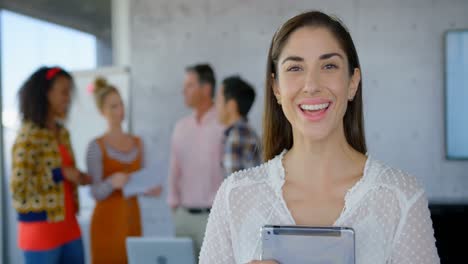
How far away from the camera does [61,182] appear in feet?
10.1

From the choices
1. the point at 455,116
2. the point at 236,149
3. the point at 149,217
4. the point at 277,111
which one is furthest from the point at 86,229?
the point at 277,111

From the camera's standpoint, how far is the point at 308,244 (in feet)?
3.19

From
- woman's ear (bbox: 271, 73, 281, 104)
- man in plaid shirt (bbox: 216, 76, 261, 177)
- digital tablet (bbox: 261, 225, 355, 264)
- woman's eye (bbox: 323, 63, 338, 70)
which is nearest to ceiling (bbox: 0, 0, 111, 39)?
man in plaid shirt (bbox: 216, 76, 261, 177)

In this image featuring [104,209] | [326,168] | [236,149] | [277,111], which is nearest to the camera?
[326,168]

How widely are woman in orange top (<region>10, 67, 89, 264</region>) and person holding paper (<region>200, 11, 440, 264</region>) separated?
2097mm

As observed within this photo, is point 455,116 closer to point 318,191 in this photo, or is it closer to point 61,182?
point 61,182

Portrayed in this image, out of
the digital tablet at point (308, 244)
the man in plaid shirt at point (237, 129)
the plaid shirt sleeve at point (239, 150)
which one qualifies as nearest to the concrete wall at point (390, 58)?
the man in plaid shirt at point (237, 129)

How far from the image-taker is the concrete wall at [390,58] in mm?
4031

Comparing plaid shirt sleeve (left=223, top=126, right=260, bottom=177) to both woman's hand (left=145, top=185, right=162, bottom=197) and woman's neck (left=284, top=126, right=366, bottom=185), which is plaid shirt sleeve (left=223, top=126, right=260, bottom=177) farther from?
woman's neck (left=284, top=126, right=366, bottom=185)

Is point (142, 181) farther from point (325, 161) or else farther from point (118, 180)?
point (325, 161)

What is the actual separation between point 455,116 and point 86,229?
9.87 feet

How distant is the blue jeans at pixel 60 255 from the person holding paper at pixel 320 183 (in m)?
2.08

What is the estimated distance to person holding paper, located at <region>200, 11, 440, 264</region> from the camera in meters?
1.02

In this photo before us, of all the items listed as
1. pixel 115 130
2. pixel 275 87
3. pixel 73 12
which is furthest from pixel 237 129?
pixel 73 12
